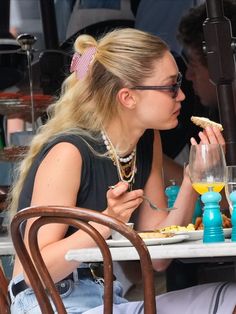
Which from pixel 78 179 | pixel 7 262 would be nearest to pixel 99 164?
pixel 78 179

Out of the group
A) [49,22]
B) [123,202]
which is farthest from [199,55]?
[123,202]

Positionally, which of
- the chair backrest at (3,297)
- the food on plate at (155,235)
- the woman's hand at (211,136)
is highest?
the woman's hand at (211,136)

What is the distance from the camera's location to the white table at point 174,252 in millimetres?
2129

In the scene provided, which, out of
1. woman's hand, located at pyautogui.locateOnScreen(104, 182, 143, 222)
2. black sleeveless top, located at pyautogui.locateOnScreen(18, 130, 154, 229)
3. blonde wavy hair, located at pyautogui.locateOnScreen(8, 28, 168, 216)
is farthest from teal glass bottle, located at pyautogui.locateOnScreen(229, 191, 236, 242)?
blonde wavy hair, located at pyautogui.locateOnScreen(8, 28, 168, 216)

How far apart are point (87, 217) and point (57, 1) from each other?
9.91ft

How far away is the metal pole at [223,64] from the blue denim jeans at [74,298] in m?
0.59

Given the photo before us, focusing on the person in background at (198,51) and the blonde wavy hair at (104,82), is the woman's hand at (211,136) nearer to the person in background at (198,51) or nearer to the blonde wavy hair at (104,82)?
the blonde wavy hair at (104,82)

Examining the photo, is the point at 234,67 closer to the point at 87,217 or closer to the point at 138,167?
the point at 138,167

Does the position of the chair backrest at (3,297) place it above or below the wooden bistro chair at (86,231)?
below

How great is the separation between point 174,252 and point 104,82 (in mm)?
1044

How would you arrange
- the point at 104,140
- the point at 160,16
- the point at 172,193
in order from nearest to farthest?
the point at 104,140, the point at 172,193, the point at 160,16

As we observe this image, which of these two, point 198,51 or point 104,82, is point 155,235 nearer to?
point 104,82

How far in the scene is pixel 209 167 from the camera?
258cm

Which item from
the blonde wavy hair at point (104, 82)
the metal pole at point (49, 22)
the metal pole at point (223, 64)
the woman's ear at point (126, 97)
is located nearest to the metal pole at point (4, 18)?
the metal pole at point (49, 22)
